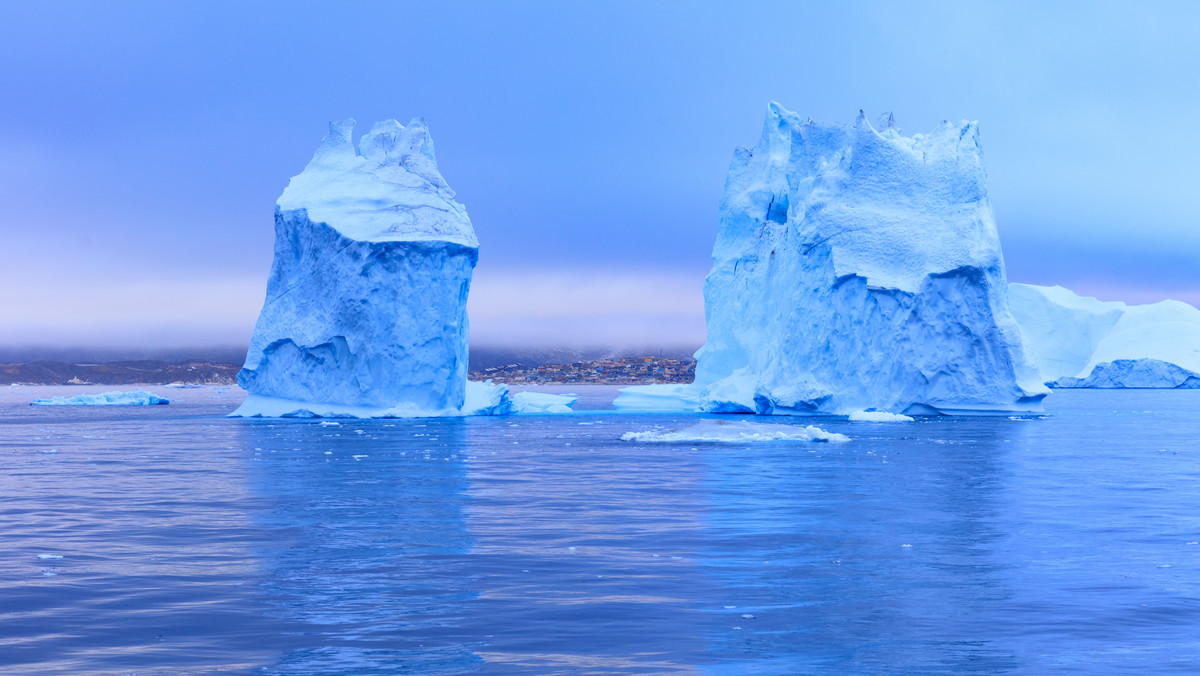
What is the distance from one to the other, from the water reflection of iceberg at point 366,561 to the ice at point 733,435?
627cm

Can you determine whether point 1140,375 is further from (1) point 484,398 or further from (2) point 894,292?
(1) point 484,398

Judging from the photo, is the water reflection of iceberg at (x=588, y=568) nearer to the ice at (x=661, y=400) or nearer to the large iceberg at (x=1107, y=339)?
the ice at (x=661, y=400)

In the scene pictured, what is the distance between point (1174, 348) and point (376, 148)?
5767 cm

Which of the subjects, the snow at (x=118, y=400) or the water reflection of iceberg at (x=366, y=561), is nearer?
the water reflection of iceberg at (x=366, y=561)

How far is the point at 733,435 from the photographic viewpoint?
79.8ft

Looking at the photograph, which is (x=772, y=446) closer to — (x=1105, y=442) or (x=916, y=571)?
(x=1105, y=442)

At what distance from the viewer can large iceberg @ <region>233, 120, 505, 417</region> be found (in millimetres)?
33406

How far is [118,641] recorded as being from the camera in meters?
6.36

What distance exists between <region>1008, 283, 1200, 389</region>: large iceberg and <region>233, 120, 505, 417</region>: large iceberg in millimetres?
52017

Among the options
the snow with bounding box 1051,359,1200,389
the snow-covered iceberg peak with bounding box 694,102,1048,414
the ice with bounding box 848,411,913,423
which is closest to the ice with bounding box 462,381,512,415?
the snow-covered iceberg peak with bounding box 694,102,1048,414

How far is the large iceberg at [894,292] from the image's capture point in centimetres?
3366

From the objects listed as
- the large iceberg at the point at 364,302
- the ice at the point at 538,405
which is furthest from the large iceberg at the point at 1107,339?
the large iceberg at the point at 364,302

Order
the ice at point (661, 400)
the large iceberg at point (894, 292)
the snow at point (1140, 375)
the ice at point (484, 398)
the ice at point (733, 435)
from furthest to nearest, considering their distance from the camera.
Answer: the snow at point (1140, 375), the ice at point (661, 400), the ice at point (484, 398), the large iceberg at point (894, 292), the ice at point (733, 435)

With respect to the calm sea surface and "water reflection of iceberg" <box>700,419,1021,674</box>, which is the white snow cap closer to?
the calm sea surface
